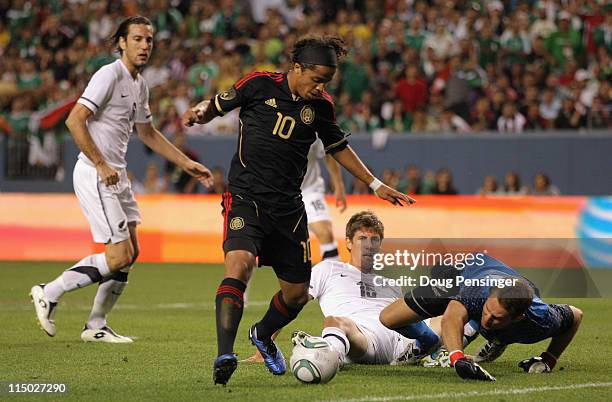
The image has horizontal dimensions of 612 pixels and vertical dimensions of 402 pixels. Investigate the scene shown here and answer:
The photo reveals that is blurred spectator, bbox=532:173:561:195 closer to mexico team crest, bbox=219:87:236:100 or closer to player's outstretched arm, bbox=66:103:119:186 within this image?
player's outstretched arm, bbox=66:103:119:186

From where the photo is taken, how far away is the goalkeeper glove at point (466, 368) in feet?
24.3

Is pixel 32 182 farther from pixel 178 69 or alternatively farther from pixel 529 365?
pixel 529 365

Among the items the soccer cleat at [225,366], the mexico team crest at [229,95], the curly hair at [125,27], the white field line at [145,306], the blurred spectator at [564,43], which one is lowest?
the white field line at [145,306]

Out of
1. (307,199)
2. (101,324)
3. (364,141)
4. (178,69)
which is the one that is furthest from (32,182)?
(101,324)

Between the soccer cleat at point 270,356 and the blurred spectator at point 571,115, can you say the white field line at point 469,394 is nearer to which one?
the soccer cleat at point 270,356

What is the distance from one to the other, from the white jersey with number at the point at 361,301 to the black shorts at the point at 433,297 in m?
0.59

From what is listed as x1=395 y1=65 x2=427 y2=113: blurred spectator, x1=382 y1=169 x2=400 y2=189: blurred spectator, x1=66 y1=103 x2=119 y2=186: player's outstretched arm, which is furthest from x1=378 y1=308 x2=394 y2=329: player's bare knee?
x1=395 y1=65 x2=427 y2=113: blurred spectator

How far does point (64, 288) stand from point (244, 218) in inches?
117

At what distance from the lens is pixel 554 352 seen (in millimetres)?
8172

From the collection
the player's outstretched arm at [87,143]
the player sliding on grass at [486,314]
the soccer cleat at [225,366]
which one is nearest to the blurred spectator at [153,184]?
the player's outstretched arm at [87,143]

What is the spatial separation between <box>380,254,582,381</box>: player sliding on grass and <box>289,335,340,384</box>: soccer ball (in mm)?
651

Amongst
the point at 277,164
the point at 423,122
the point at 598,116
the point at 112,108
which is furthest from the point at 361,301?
the point at 423,122

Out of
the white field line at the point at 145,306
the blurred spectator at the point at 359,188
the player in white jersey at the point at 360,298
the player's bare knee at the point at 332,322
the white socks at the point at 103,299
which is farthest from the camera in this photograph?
the blurred spectator at the point at 359,188

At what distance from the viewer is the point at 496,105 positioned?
67.2 feet
